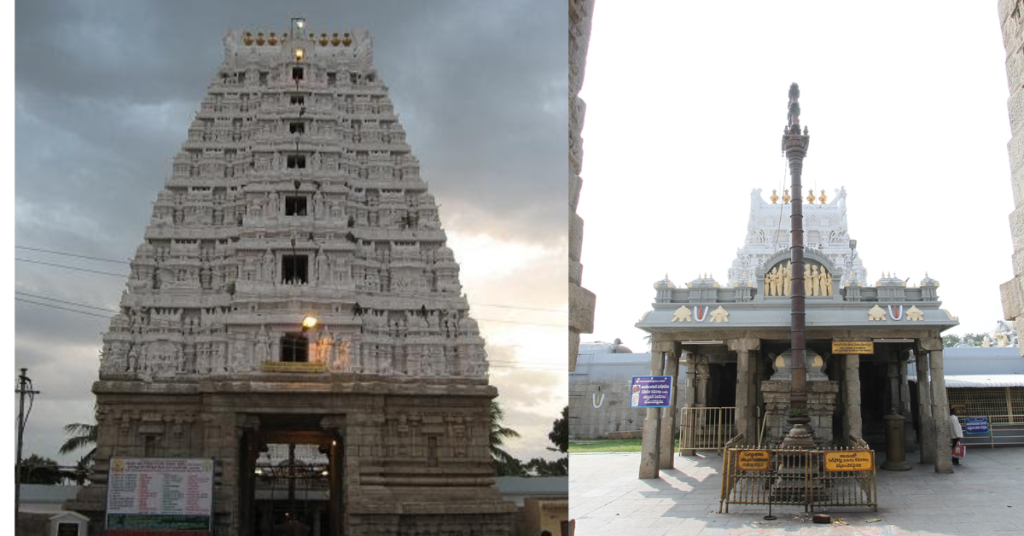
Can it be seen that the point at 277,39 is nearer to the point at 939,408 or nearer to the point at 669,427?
the point at 669,427

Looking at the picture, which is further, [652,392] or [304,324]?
[652,392]

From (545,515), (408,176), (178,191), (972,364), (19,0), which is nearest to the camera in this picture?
(19,0)

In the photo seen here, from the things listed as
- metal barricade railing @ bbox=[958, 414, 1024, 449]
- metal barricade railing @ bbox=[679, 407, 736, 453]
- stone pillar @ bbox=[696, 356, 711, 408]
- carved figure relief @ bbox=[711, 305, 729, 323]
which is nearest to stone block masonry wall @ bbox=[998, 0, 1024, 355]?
carved figure relief @ bbox=[711, 305, 729, 323]

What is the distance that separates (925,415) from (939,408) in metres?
1.00

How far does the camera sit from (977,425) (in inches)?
607

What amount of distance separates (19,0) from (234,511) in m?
4.29

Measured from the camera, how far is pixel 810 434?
10836 mm

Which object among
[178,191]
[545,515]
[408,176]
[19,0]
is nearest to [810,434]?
[545,515]

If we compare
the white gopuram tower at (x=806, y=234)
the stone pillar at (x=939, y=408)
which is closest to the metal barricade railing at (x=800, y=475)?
the stone pillar at (x=939, y=408)

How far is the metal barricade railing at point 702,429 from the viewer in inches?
599

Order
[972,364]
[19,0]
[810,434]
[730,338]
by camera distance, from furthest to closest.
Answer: [972,364] < [730,338] < [810,434] < [19,0]

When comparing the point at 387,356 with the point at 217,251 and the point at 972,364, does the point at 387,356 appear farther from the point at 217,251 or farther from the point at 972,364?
the point at 972,364

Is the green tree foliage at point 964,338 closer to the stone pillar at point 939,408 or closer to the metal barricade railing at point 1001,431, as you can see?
the metal barricade railing at point 1001,431

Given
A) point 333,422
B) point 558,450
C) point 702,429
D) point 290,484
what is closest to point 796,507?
point 558,450
